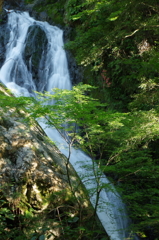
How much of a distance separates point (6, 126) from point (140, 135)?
2639mm

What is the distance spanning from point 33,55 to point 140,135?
38.5ft

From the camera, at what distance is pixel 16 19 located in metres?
15.6

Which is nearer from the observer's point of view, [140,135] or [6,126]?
[140,135]

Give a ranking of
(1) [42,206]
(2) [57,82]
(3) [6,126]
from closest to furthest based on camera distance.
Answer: (1) [42,206] < (3) [6,126] < (2) [57,82]

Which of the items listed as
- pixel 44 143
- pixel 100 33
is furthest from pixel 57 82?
pixel 44 143

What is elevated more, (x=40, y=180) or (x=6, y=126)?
(x=6, y=126)

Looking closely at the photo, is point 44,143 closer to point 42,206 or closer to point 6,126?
point 6,126

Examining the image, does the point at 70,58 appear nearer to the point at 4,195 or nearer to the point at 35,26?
the point at 35,26

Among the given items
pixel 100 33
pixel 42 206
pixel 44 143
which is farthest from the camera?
pixel 100 33

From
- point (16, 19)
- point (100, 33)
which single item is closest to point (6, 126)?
point (100, 33)

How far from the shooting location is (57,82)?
11.8 metres

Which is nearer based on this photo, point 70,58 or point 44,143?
point 44,143

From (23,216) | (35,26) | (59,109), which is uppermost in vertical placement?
(35,26)

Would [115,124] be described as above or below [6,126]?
below
